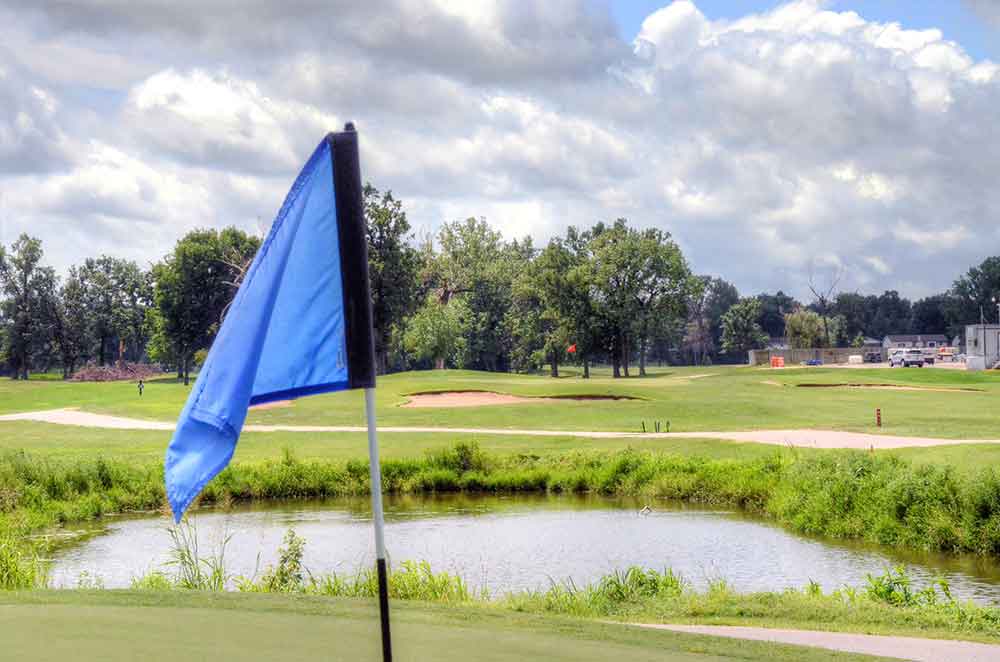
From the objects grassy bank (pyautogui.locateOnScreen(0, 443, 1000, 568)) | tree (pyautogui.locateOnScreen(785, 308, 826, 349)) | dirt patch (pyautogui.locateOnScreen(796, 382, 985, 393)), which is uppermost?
tree (pyautogui.locateOnScreen(785, 308, 826, 349))

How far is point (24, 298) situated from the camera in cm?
11381

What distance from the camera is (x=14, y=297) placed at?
11394cm

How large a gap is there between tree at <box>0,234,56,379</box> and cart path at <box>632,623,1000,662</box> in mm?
111990

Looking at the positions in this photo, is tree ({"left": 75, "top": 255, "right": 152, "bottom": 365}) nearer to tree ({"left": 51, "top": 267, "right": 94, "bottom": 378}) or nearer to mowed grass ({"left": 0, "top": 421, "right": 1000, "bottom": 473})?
tree ({"left": 51, "top": 267, "right": 94, "bottom": 378})

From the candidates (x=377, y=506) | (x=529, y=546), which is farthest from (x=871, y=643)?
(x=529, y=546)

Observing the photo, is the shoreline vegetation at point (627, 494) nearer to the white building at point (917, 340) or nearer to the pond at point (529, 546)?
the pond at point (529, 546)

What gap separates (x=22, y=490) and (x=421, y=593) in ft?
55.5

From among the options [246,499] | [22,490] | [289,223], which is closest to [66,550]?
[22,490]

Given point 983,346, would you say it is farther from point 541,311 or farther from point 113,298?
point 113,298

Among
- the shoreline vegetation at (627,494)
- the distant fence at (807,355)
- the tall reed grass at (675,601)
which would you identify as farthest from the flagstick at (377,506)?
the distant fence at (807,355)

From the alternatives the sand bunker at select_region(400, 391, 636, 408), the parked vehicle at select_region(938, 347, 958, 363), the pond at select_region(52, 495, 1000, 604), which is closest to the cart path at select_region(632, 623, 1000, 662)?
the pond at select_region(52, 495, 1000, 604)

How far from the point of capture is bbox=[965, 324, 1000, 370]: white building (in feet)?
294

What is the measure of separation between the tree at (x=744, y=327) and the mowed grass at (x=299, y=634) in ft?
464

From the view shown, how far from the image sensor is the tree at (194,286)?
101625 mm
